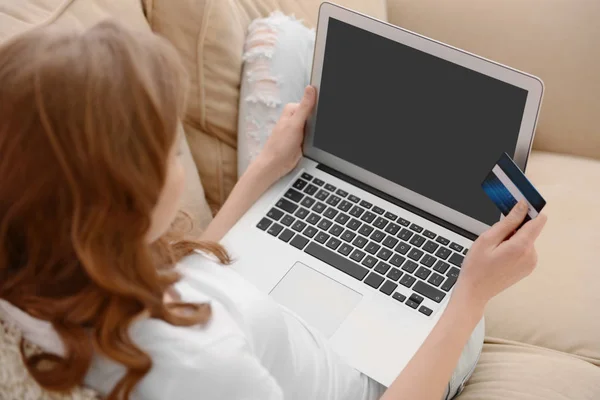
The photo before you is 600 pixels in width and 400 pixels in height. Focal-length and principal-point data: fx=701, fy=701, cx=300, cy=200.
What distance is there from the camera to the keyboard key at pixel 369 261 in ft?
3.48

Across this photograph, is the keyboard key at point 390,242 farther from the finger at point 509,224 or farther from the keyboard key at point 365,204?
the finger at point 509,224

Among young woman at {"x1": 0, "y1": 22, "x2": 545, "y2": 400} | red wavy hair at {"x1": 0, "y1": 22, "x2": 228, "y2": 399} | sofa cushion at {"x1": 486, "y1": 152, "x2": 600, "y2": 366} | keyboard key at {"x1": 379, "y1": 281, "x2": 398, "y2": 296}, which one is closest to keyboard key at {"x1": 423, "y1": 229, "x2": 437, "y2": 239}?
keyboard key at {"x1": 379, "y1": 281, "x2": 398, "y2": 296}

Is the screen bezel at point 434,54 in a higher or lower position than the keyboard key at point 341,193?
higher

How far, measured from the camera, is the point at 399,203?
1125 mm

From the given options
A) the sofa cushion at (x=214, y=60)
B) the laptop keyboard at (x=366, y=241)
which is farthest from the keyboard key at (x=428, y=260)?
the sofa cushion at (x=214, y=60)

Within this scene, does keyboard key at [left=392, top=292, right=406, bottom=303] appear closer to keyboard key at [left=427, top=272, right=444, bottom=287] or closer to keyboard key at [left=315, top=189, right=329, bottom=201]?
keyboard key at [left=427, top=272, right=444, bottom=287]

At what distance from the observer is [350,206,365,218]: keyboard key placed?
1.12 meters

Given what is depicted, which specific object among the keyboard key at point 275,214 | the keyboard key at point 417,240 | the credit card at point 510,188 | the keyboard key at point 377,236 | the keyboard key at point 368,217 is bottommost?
the keyboard key at point 275,214

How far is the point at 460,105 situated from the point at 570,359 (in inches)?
17.6

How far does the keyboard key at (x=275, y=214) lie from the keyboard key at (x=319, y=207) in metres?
0.06

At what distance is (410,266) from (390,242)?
0.05m

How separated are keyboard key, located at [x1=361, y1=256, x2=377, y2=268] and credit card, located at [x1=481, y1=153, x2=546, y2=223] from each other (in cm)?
22

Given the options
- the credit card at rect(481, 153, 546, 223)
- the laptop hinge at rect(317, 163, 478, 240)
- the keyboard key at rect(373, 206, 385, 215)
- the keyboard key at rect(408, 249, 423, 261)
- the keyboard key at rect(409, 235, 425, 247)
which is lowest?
the keyboard key at rect(408, 249, 423, 261)

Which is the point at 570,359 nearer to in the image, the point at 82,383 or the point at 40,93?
the point at 82,383
